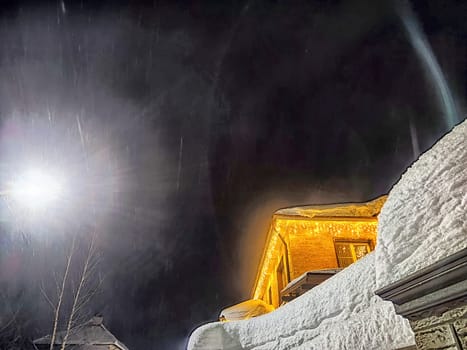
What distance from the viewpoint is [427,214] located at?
257 cm

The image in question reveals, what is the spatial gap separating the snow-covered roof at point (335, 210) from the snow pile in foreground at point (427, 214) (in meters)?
9.07

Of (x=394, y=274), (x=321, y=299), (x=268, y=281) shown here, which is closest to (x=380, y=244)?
(x=394, y=274)

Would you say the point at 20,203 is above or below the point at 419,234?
above

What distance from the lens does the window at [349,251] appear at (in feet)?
38.4

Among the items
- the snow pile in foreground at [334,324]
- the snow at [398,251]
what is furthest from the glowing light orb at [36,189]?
the snow at [398,251]

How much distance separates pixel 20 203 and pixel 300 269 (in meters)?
9.25

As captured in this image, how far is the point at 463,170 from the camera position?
2.47m

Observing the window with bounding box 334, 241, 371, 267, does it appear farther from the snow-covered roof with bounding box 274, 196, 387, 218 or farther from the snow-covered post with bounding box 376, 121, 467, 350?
the snow-covered post with bounding box 376, 121, 467, 350

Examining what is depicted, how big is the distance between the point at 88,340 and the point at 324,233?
1780 centimetres

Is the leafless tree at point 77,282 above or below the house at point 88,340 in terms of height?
above

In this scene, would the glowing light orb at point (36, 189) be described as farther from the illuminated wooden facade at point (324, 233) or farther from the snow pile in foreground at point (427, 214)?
the illuminated wooden facade at point (324, 233)

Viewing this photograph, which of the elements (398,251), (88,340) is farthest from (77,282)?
(88,340)

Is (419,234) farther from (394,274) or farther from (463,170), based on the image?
(463,170)

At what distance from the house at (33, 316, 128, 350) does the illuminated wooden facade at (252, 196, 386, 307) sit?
1525 centimetres
